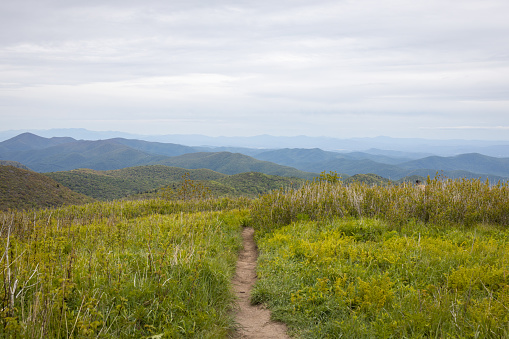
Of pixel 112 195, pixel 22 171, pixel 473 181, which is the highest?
pixel 473 181

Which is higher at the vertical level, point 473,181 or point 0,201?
point 473,181

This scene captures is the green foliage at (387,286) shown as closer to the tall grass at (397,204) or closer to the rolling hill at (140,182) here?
the tall grass at (397,204)

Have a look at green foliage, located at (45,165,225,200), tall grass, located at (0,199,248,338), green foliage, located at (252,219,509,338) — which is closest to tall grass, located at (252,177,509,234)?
green foliage, located at (252,219,509,338)

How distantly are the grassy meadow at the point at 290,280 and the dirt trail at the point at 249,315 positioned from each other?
158 mm

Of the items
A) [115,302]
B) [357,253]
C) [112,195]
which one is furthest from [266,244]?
[112,195]

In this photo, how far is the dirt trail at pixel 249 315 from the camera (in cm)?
419

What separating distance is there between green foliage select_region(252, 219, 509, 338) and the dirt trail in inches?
7.0

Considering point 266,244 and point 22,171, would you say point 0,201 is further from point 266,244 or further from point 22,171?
point 266,244

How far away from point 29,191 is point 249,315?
69.1 meters

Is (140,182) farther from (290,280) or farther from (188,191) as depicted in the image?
(290,280)

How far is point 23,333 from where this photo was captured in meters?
2.90

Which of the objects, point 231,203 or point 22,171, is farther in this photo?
point 22,171

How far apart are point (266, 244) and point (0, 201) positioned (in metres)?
58.0

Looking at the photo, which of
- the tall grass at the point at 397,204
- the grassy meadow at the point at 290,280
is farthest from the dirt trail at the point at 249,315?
the tall grass at the point at 397,204
